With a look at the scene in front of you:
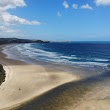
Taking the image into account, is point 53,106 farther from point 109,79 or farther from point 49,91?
point 109,79

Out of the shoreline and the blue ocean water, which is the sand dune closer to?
the shoreline

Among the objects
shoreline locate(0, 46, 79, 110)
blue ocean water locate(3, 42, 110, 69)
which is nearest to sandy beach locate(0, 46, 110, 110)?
shoreline locate(0, 46, 79, 110)

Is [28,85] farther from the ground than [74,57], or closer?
closer

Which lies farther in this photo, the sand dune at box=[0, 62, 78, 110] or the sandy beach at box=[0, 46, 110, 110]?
the sand dune at box=[0, 62, 78, 110]

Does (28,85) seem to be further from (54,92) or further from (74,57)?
(74,57)

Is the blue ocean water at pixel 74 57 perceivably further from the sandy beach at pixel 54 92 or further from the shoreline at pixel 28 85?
the sandy beach at pixel 54 92

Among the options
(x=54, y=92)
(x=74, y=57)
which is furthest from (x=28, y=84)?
(x=74, y=57)

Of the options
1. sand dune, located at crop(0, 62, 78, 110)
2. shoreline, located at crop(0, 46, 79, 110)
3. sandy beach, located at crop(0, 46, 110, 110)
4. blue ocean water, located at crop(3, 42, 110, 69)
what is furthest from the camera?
blue ocean water, located at crop(3, 42, 110, 69)

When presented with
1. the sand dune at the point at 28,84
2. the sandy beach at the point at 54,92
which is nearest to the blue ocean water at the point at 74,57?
the sand dune at the point at 28,84

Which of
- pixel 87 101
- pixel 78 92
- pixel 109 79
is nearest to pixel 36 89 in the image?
pixel 78 92
